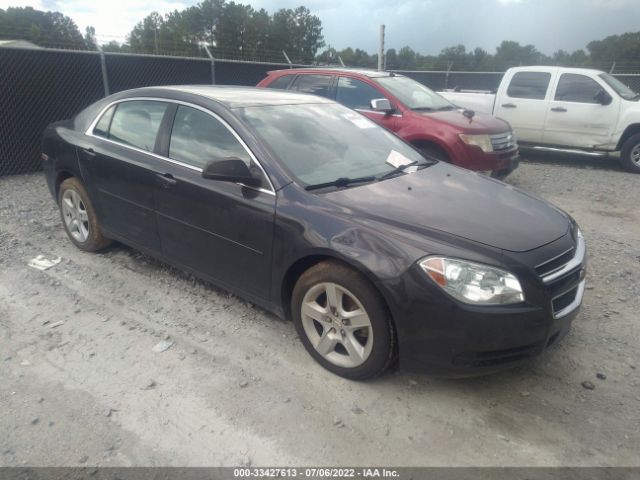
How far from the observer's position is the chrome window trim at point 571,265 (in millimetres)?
2680

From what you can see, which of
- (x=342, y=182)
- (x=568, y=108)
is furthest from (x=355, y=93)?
(x=568, y=108)

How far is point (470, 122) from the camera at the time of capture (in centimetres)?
691

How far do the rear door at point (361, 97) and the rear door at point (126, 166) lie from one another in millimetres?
3669

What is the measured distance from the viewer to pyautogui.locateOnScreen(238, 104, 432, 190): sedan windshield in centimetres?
328

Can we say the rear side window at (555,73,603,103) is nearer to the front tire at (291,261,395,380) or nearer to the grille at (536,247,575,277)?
the grille at (536,247,575,277)

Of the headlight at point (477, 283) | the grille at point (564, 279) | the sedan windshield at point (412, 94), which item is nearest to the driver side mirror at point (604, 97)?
the sedan windshield at point (412, 94)

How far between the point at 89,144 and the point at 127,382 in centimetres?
238

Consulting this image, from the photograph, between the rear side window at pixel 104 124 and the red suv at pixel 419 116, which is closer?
the rear side window at pixel 104 124

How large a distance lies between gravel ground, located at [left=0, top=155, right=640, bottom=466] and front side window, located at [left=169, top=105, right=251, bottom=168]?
1.14m

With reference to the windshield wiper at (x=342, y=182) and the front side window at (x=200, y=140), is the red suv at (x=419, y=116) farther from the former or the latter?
the front side window at (x=200, y=140)

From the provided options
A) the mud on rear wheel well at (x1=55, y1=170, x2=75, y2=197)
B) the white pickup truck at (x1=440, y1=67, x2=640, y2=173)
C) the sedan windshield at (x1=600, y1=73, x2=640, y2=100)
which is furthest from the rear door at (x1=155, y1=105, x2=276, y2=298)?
the sedan windshield at (x1=600, y1=73, x2=640, y2=100)

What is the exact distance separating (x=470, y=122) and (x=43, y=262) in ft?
18.1

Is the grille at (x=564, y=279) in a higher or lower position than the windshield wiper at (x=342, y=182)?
lower

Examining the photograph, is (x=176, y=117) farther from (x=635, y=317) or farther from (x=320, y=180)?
(x=635, y=317)
